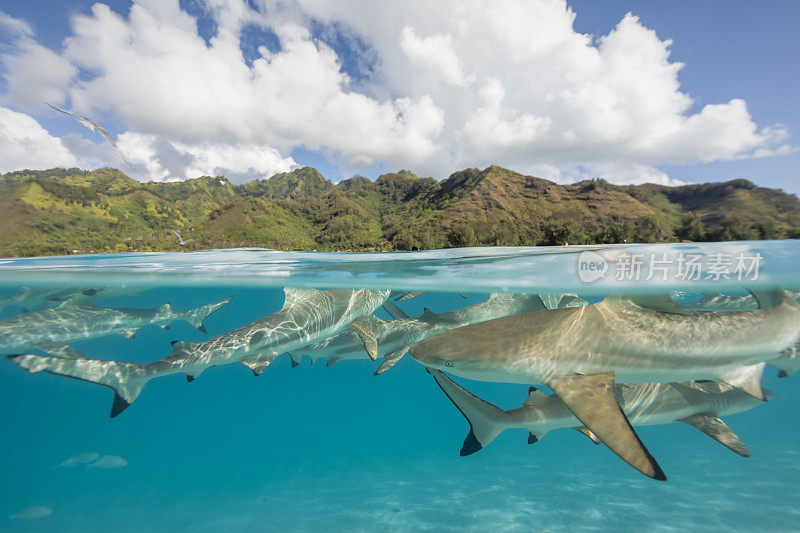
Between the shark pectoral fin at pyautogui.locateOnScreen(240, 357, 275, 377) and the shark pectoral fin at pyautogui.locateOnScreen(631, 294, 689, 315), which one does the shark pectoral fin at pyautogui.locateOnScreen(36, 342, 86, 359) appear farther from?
the shark pectoral fin at pyautogui.locateOnScreen(631, 294, 689, 315)

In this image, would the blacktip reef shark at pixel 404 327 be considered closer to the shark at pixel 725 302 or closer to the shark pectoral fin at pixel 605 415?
the shark pectoral fin at pixel 605 415

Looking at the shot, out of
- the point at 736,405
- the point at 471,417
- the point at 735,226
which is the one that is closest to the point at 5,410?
the point at 471,417

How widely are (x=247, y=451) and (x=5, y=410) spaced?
4813 centimetres

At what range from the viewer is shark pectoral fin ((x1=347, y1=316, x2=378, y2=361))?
586 centimetres

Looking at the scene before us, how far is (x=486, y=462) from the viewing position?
407 inches

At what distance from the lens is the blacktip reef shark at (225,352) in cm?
540

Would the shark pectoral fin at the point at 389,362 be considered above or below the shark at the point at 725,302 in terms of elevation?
below

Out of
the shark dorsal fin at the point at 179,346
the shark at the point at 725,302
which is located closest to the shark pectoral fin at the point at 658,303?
the shark at the point at 725,302

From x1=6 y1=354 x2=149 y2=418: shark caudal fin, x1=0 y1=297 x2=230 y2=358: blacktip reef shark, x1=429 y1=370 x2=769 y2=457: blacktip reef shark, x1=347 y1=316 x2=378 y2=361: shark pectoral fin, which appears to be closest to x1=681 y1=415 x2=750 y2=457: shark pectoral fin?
x1=429 y1=370 x2=769 y2=457: blacktip reef shark

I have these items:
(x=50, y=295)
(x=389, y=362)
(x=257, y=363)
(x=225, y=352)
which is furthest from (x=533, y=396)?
(x=50, y=295)

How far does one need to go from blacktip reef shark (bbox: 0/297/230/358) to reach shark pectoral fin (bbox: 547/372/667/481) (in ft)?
29.4

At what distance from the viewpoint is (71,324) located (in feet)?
27.7

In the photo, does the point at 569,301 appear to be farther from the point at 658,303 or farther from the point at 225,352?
the point at 225,352

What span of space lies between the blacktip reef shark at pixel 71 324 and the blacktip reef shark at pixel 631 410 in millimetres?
7700
